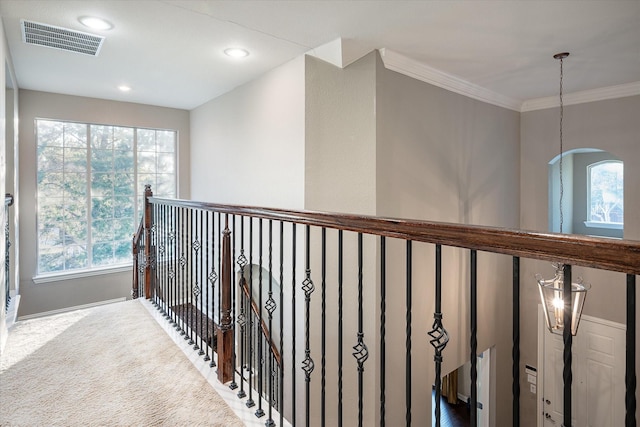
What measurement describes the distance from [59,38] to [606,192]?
836 centimetres

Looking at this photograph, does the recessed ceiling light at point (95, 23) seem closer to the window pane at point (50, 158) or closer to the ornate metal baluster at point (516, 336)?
the window pane at point (50, 158)

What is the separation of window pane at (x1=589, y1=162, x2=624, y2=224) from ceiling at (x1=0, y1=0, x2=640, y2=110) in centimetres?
323

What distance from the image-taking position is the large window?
4910mm

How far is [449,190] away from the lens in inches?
157

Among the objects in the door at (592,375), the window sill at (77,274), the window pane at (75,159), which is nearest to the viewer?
the door at (592,375)

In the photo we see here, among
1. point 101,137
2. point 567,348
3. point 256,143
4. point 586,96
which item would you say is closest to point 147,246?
point 256,143

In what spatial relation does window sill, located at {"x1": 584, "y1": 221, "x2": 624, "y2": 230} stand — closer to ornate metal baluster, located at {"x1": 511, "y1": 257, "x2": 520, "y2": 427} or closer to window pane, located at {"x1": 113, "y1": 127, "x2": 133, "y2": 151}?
ornate metal baluster, located at {"x1": 511, "y1": 257, "x2": 520, "y2": 427}

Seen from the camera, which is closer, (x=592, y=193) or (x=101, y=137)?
(x=101, y=137)

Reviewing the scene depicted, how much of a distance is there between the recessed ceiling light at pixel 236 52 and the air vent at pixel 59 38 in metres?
1.05

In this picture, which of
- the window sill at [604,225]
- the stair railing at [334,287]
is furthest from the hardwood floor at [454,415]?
the window sill at [604,225]

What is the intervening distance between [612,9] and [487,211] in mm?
2402

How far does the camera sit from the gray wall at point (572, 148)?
159 inches

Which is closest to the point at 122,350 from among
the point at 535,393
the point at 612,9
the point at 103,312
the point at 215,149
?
the point at 103,312

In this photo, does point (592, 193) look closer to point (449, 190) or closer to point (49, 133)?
point (449, 190)
